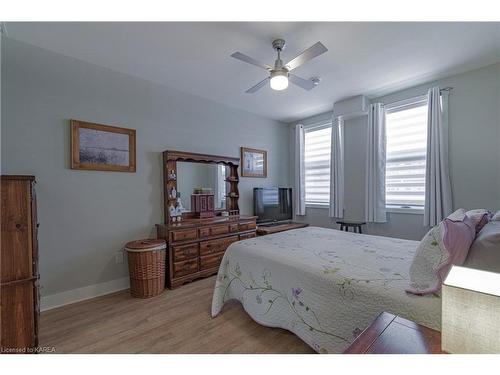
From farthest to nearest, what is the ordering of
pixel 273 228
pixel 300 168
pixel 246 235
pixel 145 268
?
pixel 300 168, pixel 273 228, pixel 246 235, pixel 145 268

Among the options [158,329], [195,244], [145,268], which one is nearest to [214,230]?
[195,244]

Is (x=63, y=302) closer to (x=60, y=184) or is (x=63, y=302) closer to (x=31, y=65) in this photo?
(x=60, y=184)

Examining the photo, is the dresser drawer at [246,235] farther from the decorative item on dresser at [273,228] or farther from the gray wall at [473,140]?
the gray wall at [473,140]

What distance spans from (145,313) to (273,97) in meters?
3.23

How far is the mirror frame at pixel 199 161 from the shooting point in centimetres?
297

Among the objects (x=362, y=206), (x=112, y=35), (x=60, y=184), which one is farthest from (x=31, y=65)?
(x=362, y=206)

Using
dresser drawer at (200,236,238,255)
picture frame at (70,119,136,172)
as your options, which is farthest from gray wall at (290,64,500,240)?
picture frame at (70,119,136,172)

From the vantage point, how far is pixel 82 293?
241cm

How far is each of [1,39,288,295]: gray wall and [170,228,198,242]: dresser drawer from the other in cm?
42

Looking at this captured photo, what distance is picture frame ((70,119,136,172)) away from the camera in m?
2.38

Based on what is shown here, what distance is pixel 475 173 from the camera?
8.63ft

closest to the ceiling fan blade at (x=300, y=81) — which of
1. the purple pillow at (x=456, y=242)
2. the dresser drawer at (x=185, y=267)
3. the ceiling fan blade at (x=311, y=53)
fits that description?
the ceiling fan blade at (x=311, y=53)

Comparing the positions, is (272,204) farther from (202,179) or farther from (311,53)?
(311,53)

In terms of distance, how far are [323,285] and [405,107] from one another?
3055 millimetres
